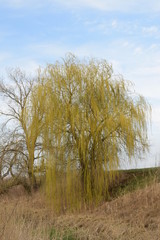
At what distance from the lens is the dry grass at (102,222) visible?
19.2 feet

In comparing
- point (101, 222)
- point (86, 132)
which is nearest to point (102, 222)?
point (101, 222)

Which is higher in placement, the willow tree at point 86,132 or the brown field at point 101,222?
the willow tree at point 86,132

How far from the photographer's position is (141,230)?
24.5 feet

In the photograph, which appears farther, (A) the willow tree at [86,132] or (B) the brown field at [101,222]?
(A) the willow tree at [86,132]

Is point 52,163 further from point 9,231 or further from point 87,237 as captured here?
point 9,231

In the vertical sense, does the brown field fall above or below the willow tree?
below

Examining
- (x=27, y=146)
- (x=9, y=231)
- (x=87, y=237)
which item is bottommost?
(x=87, y=237)

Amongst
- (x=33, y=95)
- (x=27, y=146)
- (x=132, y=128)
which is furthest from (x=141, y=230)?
(x=27, y=146)

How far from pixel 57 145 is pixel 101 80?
2.86 metres

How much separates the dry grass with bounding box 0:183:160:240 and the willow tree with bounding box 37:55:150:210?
106 centimetres

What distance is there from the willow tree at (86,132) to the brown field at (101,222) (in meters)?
1.02

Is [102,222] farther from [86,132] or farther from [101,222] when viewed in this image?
[86,132]

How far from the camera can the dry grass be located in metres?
5.84

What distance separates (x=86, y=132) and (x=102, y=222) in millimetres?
3814
